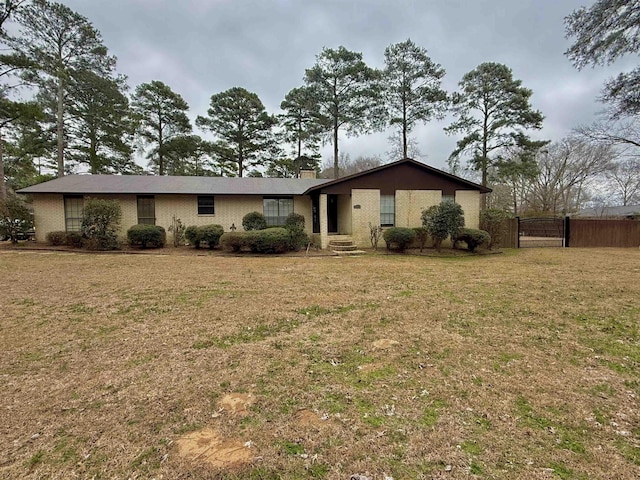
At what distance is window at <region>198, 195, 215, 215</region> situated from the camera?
1617 centimetres

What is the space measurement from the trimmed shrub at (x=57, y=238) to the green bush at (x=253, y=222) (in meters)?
7.97

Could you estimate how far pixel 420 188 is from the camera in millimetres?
14898

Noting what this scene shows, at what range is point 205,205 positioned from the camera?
1623cm

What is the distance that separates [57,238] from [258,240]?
949 centimetres

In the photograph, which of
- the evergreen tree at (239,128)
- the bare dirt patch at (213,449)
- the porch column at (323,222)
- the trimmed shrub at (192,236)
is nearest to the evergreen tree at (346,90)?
the evergreen tree at (239,128)

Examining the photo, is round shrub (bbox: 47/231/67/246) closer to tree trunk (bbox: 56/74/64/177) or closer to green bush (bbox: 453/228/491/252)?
tree trunk (bbox: 56/74/64/177)

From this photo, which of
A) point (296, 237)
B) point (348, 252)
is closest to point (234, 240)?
point (296, 237)

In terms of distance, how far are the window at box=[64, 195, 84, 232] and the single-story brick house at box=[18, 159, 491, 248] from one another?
1.5 inches

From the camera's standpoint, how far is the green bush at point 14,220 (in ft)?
45.7

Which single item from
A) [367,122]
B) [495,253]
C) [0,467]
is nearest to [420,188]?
[495,253]

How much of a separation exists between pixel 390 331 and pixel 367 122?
21678mm

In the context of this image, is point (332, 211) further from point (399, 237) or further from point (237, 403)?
point (237, 403)

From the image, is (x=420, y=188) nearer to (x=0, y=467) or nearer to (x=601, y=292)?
(x=601, y=292)

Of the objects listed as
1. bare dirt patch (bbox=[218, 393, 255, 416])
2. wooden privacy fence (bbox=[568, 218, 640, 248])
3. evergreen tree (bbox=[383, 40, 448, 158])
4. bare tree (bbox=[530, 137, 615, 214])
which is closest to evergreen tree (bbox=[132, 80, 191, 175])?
evergreen tree (bbox=[383, 40, 448, 158])
